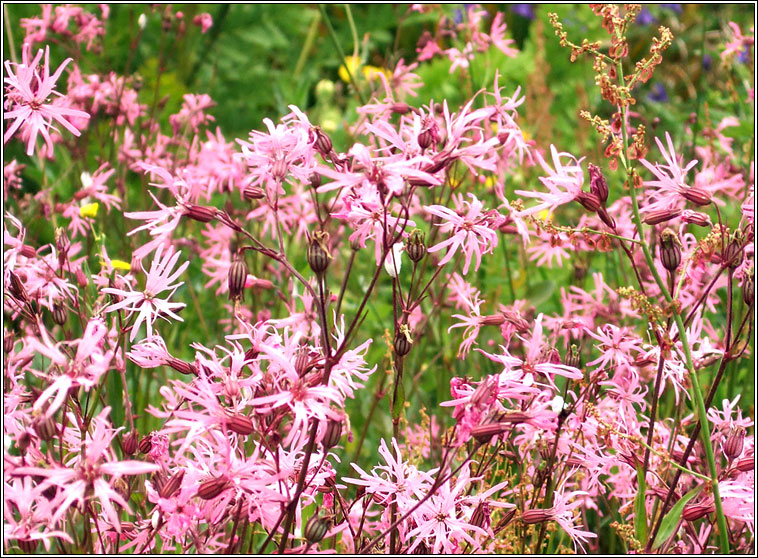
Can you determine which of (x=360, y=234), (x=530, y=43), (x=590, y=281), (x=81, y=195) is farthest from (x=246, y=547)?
(x=530, y=43)

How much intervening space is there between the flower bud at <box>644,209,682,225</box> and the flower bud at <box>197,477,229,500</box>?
53 centimetres

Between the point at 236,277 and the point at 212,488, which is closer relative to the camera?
the point at 212,488

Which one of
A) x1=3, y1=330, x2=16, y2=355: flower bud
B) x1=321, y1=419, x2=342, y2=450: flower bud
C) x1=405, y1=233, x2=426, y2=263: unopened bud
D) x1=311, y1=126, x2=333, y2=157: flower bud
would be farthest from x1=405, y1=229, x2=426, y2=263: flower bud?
x1=3, y1=330, x2=16, y2=355: flower bud

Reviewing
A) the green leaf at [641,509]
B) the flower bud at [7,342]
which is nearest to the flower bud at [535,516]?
the green leaf at [641,509]

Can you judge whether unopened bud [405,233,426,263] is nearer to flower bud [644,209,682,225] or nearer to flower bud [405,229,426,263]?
flower bud [405,229,426,263]

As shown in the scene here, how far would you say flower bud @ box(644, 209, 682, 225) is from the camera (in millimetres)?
907

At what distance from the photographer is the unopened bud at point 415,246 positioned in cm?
87

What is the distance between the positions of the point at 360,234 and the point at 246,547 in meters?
0.43

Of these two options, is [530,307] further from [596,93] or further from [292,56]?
[292,56]

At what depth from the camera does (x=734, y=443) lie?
934mm

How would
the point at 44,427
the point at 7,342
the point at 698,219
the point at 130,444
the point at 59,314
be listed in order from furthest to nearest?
1. the point at 7,342
2. the point at 59,314
3. the point at 698,219
4. the point at 130,444
5. the point at 44,427

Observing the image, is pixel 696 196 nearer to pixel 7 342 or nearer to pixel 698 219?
pixel 698 219

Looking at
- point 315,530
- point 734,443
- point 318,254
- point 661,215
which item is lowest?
point 315,530

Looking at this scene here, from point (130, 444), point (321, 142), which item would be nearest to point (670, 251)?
point (321, 142)
